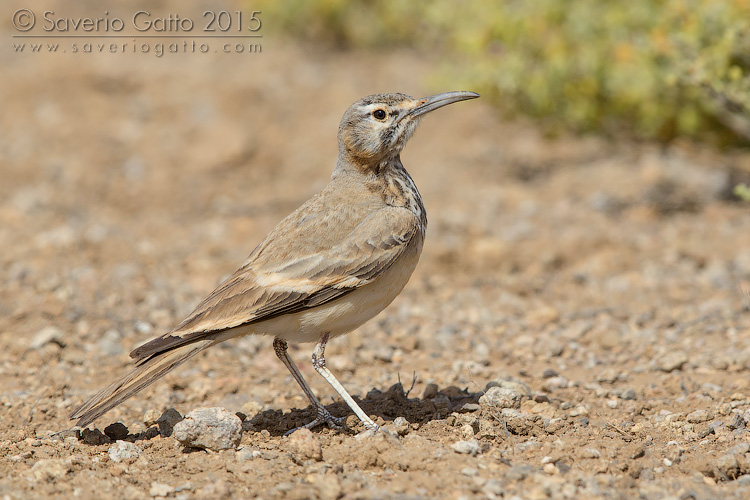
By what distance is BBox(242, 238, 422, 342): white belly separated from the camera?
4832 mm

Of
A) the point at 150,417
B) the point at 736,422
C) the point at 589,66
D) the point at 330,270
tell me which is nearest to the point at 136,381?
the point at 150,417

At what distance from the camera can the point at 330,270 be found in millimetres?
4855

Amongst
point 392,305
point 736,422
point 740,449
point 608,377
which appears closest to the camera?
point 740,449

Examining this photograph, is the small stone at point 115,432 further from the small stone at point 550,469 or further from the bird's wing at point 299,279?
the small stone at point 550,469

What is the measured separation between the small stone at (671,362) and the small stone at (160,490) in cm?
343

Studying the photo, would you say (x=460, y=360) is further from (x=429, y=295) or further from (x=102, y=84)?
(x=102, y=84)

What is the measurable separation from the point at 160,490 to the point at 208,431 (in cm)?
47

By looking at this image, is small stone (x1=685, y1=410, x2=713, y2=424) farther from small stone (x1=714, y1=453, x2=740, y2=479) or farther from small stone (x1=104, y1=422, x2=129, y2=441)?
small stone (x1=104, y1=422, x2=129, y2=441)

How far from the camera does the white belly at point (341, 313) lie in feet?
15.9

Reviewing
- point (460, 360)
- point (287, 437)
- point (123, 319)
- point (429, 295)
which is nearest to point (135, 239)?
point (123, 319)

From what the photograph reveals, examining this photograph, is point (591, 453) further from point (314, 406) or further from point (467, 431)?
point (314, 406)

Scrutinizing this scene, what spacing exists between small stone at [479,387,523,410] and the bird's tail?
62.5 inches

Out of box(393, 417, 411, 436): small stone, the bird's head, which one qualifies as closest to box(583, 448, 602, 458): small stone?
box(393, 417, 411, 436): small stone

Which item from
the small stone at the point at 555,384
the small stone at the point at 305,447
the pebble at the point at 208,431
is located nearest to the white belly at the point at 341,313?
the pebble at the point at 208,431
